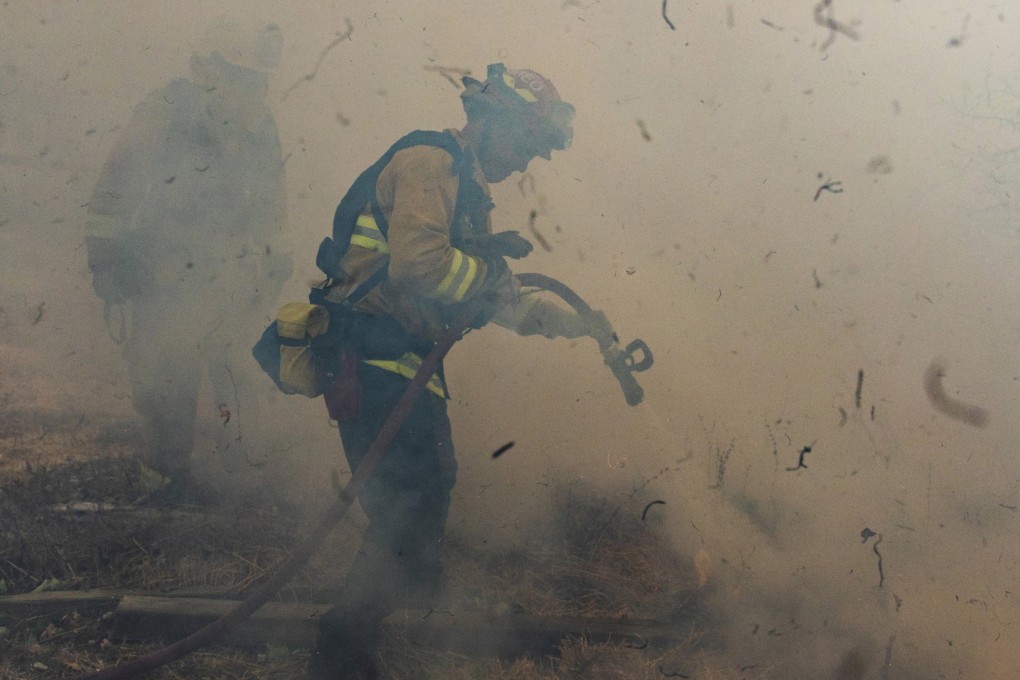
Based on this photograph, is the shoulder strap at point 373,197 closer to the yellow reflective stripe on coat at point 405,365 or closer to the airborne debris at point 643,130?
the yellow reflective stripe on coat at point 405,365

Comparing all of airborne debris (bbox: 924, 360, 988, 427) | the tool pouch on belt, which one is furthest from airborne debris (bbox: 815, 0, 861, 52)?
the tool pouch on belt

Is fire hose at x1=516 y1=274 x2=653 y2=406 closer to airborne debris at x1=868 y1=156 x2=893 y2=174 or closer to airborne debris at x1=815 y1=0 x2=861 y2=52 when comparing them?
airborne debris at x1=868 y1=156 x2=893 y2=174

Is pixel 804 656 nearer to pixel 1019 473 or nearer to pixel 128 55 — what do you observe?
pixel 1019 473

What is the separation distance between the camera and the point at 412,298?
2.58 meters

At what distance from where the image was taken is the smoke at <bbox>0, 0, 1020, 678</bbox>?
2.78 m

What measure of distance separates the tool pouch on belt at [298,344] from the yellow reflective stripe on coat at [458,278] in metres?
0.40

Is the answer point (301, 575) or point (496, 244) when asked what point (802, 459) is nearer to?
point (496, 244)

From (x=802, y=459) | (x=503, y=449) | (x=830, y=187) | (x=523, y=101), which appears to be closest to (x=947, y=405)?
(x=802, y=459)

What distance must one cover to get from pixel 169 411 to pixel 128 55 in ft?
4.03

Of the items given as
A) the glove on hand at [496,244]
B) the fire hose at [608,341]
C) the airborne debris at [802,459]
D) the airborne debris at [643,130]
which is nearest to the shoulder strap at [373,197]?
the glove on hand at [496,244]

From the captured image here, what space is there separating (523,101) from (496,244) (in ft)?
1.62

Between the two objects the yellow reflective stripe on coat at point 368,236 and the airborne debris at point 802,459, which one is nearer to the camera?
the yellow reflective stripe on coat at point 368,236

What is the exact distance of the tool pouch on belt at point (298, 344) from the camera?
2.60 meters

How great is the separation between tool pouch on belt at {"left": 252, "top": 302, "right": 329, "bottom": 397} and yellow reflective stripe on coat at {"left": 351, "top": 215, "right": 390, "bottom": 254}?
24cm
